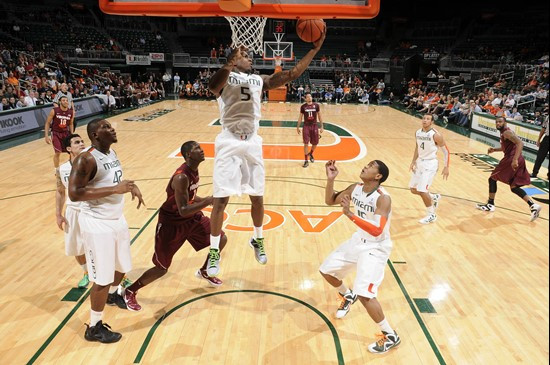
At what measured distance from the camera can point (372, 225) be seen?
12.6 feet

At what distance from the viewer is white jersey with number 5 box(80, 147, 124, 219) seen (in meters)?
3.65

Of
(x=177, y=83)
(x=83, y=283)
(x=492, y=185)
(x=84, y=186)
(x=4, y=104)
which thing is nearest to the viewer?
(x=84, y=186)

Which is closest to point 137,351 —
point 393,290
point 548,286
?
point 393,290

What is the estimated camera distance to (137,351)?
12.8 ft

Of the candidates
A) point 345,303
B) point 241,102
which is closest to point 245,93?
point 241,102

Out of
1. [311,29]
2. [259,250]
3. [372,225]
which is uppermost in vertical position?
[311,29]

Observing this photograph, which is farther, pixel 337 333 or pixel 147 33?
pixel 147 33

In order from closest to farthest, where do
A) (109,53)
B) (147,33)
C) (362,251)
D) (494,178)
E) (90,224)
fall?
(90,224)
(362,251)
(494,178)
(109,53)
(147,33)

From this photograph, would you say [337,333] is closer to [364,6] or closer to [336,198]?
[336,198]

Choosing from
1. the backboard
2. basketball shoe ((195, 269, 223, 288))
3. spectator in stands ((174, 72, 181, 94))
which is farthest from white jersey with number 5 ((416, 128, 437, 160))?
spectator in stands ((174, 72, 181, 94))

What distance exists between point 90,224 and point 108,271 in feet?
1.46

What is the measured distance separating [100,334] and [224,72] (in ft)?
8.72

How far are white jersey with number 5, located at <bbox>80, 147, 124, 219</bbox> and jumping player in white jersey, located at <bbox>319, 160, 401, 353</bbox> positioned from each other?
6.27ft

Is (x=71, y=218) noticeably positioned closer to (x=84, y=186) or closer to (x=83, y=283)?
(x=83, y=283)
